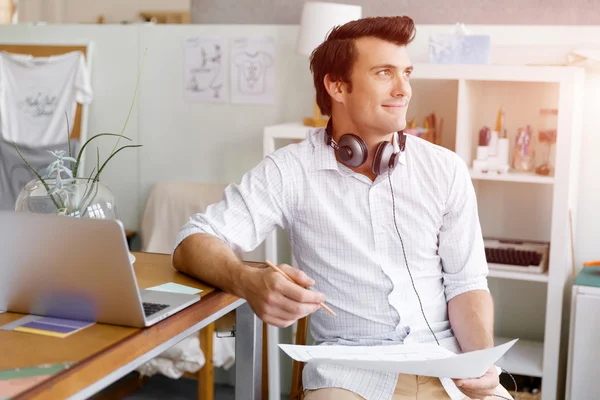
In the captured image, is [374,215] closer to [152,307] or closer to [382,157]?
[382,157]

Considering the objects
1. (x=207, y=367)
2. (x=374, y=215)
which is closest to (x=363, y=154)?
(x=374, y=215)

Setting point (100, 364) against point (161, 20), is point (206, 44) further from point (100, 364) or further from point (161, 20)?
point (161, 20)

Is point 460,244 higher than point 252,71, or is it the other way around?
point 252,71

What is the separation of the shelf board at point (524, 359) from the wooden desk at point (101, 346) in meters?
1.39

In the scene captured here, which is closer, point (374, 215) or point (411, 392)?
point (411, 392)

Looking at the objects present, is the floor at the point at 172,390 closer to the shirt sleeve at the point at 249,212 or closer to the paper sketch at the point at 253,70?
the paper sketch at the point at 253,70

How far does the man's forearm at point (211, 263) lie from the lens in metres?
1.57

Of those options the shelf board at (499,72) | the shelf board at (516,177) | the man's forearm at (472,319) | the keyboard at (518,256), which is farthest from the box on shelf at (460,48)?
the man's forearm at (472,319)

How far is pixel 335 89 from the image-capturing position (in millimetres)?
1938

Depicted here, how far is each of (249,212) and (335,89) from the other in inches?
15.3

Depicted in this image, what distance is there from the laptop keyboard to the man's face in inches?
27.6

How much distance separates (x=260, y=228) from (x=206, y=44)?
178cm

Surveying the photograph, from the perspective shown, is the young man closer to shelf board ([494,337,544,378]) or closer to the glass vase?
the glass vase

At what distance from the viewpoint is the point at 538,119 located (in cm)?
295
